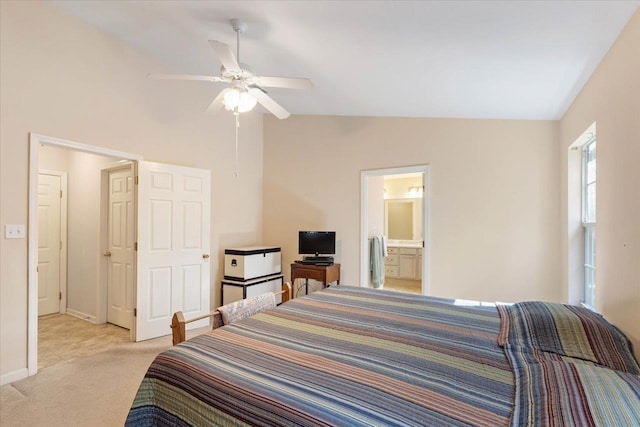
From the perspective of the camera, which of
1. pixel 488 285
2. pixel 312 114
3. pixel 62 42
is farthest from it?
pixel 312 114

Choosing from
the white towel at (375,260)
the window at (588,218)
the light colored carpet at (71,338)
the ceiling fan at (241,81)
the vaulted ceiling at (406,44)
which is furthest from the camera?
the white towel at (375,260)

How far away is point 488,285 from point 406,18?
287 centimetres

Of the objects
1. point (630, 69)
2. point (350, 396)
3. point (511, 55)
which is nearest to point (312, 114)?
point (511, 55)

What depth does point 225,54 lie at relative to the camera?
202 cm

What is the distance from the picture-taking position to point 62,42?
108 inches

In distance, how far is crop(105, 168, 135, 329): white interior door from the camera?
3.66 metres

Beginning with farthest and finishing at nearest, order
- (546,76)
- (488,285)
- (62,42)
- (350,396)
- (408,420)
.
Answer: (488,285) → (62,42) → (546,76) → (350,396) → (408,420)

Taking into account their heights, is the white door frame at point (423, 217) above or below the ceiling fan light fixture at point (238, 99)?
Result: below

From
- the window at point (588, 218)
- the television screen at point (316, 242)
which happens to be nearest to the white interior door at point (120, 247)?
the television screen at point (316, 242)

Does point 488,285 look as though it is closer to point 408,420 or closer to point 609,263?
point 609,263

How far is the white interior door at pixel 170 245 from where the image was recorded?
329 centimetres

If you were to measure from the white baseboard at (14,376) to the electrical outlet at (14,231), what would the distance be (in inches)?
42.0

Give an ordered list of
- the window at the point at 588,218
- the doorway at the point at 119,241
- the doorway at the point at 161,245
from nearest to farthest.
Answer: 1. the window at the point at 588,218
2. the doorway at the point at 161,245
3. the doorway at the point at 119,241

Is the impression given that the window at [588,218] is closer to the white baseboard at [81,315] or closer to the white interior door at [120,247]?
the white interior door at [120,247]
